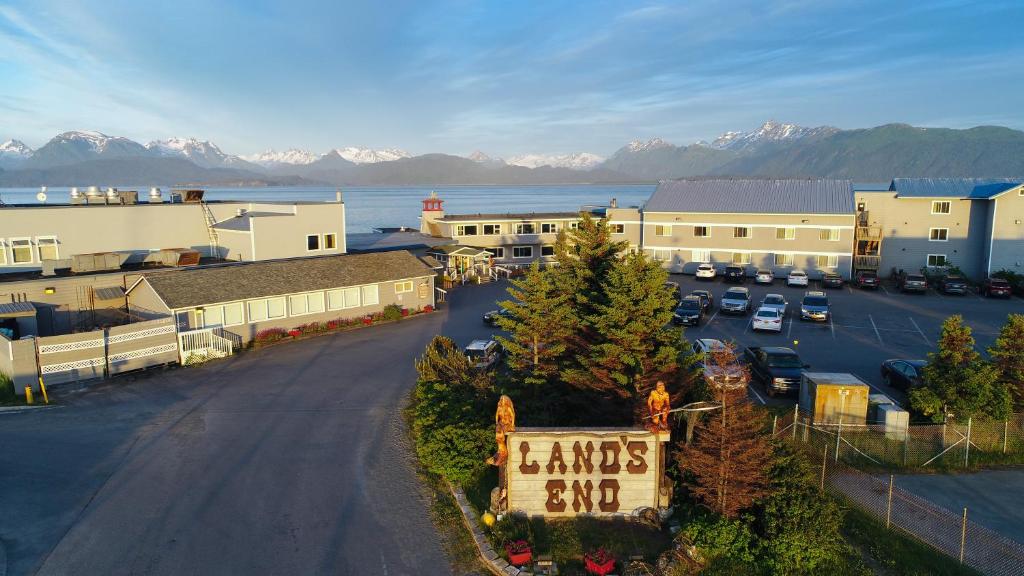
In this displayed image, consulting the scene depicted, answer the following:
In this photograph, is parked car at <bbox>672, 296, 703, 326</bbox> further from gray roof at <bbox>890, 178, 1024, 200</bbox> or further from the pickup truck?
gray roof at <bbox>890, 178, 1024, 200</bbox>

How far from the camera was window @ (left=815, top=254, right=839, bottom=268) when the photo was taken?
47938 mm

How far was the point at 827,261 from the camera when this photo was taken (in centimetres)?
4825

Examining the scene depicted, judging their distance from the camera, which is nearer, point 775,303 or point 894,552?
point 894,552

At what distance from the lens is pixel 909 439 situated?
55.6 ft

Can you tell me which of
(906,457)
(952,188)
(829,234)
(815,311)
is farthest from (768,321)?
(952,188)

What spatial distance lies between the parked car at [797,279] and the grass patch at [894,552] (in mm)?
35280

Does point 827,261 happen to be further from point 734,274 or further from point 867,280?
point 734,274

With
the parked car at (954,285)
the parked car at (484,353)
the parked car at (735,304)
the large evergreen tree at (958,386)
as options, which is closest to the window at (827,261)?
the parked car at (954,285)

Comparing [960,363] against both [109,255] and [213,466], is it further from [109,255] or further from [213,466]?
[109,255]

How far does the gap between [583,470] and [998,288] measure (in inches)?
1583

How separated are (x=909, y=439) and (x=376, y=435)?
47.3 ft

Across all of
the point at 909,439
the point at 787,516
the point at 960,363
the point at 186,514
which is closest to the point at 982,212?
the point at 960,363

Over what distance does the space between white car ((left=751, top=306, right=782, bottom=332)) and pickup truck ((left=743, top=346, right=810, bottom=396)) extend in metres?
6.98

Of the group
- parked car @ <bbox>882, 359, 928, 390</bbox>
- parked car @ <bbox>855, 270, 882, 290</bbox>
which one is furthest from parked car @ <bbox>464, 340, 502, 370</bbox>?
parked car @ <bbox>855, 270, 882, 290</bbox>
